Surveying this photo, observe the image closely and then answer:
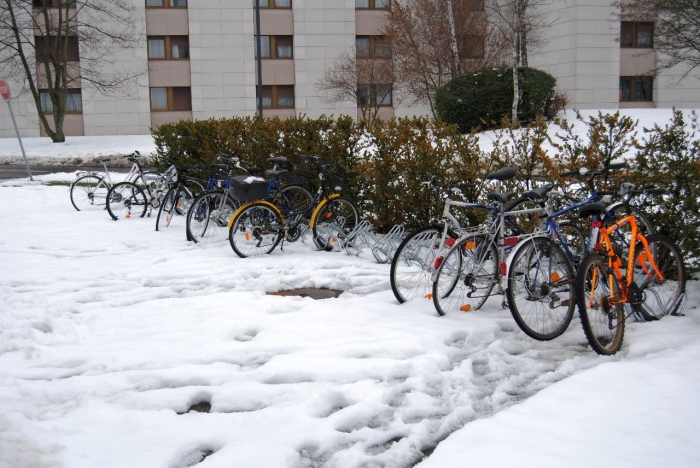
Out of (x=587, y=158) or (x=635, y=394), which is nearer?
(x=635, y=394)

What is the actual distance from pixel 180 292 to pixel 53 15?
3839 centimetres

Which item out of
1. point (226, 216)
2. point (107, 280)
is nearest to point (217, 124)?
point (226, 216)

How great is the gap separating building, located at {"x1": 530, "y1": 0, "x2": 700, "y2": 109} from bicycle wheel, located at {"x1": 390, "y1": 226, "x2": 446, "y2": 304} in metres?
30.8

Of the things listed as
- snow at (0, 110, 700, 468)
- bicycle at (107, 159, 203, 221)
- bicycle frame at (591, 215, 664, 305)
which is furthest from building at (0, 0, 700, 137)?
bicycle frame at (591, 215, 664, 305)

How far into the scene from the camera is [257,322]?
605 cm

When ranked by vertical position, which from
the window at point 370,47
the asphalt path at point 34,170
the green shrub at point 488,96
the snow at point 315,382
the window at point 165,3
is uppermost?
the window at point 165,3

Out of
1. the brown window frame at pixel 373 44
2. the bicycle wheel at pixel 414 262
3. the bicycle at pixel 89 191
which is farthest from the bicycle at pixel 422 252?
the brown window frame at pixel 373 44

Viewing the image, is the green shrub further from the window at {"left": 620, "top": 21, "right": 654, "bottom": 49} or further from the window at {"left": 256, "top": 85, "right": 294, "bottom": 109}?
the window at {"left": 256, "top": 85, "right": 294, "bottom": 109}

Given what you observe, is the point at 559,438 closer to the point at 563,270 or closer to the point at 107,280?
the point at 563,270

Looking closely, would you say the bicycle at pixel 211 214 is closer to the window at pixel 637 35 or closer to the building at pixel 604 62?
the building at pixel 604 62

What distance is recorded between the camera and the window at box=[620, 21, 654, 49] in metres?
37.0

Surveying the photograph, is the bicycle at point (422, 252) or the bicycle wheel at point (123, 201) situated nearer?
the bicycle at point (422, 252)

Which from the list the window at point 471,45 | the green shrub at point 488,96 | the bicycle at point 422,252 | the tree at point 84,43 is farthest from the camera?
the tree at point 84,43

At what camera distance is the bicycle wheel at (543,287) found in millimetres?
5477
